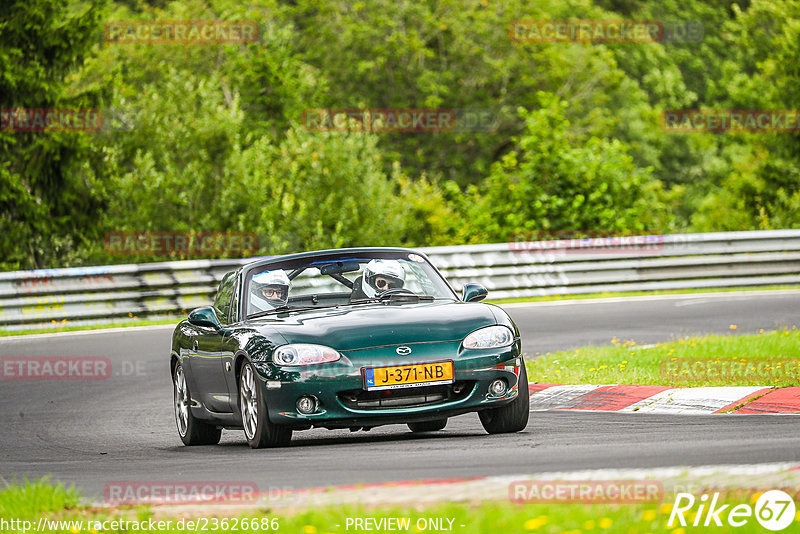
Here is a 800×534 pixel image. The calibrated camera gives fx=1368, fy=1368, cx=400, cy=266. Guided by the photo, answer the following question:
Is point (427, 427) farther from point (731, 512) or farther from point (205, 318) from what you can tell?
point (731, 512)

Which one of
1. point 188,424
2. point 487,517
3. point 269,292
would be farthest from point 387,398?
point 487,517

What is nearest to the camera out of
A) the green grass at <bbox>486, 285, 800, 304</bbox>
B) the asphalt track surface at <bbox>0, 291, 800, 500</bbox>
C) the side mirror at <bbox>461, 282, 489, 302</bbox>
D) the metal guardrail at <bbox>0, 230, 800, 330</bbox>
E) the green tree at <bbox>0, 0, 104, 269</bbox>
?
the asphalt track surface at <bbox>0, 291, 800, 500</bbox>

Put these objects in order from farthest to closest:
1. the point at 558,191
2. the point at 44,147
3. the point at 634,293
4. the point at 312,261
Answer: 1. the point at 558,191
2. the point at 44,147
3. the point at 634,293
4. the point at 312,261

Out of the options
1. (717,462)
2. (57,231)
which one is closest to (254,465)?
(717,462)

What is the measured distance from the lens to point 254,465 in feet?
25.5

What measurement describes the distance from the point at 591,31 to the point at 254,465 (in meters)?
52.3

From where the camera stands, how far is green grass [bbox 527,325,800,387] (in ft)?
36.8

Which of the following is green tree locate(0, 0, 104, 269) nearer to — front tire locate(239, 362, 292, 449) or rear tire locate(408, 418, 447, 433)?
rear tire locate(408, 418, 447, 433)

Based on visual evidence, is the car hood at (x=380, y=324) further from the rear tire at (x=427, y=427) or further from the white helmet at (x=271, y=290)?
the rear tire at (x=427, y=427)

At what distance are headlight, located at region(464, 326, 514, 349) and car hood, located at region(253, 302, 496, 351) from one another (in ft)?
0.14

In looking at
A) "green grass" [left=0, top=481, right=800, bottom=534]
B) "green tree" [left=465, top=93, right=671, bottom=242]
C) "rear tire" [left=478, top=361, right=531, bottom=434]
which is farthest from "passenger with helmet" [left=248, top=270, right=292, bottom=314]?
"green tree" [left=465, top=93, right=671, bottom=242]

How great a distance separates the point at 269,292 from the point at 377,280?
78 cm

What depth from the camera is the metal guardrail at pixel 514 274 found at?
20.6 metres

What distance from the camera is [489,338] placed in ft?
29.1
